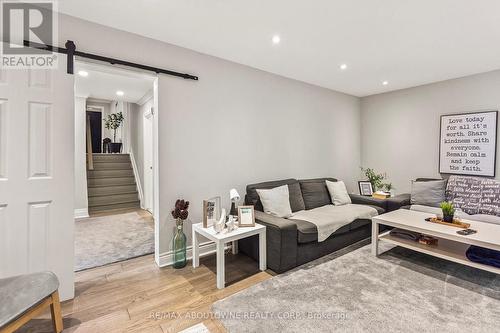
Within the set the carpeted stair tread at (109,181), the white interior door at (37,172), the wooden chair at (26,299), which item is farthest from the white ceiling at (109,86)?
the wooden chair at (26,299)

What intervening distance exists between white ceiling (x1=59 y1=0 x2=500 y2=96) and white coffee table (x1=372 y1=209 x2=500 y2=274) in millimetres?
2010

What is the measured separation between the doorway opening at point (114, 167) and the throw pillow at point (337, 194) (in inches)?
108

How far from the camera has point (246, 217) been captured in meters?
2.70

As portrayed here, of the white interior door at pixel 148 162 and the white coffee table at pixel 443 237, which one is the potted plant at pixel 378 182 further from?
the white interior door at pixel 148 162

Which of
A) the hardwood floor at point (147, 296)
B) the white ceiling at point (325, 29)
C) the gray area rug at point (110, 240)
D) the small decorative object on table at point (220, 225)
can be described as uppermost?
the white ceiling at point (325, 29)

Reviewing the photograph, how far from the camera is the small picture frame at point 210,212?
262 centimetres

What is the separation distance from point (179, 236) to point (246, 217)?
0.77 meters

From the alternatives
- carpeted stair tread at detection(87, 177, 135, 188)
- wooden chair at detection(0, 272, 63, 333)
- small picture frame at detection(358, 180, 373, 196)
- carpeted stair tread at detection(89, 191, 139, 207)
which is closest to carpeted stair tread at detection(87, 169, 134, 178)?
carpeted stair tread at detection(87, 177, 135, 188)

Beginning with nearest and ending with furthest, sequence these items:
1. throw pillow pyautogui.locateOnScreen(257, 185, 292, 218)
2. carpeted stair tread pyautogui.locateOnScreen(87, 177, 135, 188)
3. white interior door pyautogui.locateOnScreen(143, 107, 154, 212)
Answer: throw pillow pyautogui.locateOnScreen(257, 185, 292, 218)
white interior door pyautogui.locateOnScreen(143, 107, 154, 212)
carpeted stair tread pyautogui.locateOnScreen(87, 177, 135, 188)

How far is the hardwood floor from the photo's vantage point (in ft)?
5.89

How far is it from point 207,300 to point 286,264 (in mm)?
903

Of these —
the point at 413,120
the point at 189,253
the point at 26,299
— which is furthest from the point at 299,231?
the point at 413,120

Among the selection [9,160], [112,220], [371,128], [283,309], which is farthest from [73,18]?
[371,128]

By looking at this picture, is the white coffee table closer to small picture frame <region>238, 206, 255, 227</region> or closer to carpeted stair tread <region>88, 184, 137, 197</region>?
small picture frame <region>238, 206, 255, 227</region>
